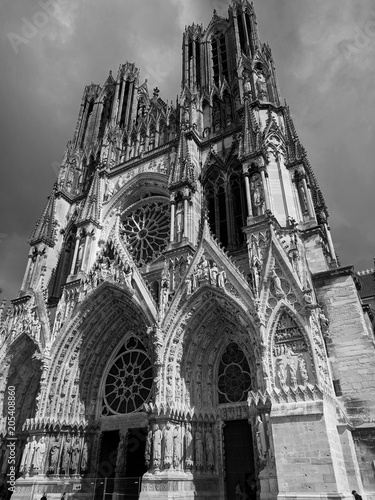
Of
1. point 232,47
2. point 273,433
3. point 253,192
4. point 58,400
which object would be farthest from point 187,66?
point 273,433

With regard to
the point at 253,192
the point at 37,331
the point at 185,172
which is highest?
the point at 185,172

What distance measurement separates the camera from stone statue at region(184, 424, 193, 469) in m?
10.9

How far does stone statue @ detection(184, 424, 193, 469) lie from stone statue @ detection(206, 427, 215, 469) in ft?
1.82

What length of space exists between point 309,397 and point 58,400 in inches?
330

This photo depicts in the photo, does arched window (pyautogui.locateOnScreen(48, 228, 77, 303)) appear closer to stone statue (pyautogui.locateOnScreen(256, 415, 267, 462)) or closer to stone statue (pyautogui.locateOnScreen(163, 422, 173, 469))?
stone statue (pyautogui.locateOnScreen(163, 422, 173, 469))

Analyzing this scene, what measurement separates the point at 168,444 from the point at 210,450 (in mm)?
1434

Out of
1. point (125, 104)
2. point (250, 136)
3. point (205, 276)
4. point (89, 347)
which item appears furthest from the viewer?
point (125, 104)

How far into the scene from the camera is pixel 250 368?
11.8 m

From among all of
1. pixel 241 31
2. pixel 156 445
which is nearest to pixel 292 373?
pixel 156 445

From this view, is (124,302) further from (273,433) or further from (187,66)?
(187,66)

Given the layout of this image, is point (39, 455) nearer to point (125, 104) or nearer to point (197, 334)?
point (197, 334)

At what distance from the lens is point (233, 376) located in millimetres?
12445

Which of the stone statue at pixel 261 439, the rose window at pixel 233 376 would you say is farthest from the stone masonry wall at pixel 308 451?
the rose window at pixel 233 376

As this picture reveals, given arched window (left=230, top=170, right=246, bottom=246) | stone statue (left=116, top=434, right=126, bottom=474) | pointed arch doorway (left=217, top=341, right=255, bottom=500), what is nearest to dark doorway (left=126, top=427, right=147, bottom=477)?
stone statue (left=116, top=434, right=126, bottom=474)
